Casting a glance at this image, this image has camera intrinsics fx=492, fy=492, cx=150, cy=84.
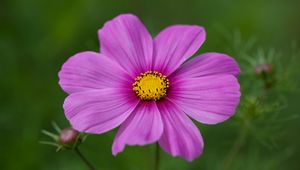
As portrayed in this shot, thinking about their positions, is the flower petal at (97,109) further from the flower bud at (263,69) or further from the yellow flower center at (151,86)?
the flower bud at (263,69)

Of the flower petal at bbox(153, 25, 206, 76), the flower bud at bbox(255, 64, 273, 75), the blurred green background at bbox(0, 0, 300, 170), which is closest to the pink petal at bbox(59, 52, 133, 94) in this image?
the flower petal at bbox(153, 25, 206, 76)

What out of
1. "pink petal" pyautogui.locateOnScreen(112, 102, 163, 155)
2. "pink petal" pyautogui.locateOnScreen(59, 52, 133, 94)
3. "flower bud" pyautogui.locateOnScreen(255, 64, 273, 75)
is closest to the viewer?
"pink petal" pyautogui.locateOnScreen(112, 102, 163, 155)

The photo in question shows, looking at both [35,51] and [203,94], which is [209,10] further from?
[203,94]

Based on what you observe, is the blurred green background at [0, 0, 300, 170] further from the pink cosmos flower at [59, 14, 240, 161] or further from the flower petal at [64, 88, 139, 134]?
the flower petal at [64, 88, 139, 134]

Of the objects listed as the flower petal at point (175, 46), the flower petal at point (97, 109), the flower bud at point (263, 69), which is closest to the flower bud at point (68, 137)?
the flower petal at point (97, 109)

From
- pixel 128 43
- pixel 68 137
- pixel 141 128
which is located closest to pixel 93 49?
pixel 128 43

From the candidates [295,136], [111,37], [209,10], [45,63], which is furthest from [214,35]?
[111,37]

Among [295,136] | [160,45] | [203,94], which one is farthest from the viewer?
[295,136]
